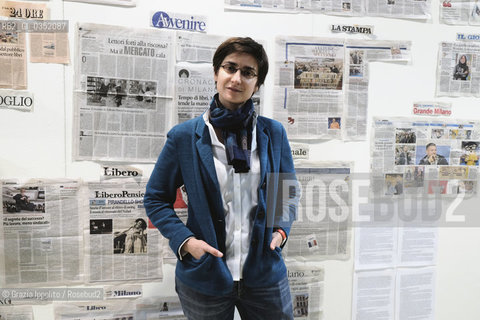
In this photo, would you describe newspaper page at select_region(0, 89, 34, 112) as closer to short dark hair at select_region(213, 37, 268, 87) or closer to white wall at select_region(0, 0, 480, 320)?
white wall at select_region(0, 0, 480, 320)

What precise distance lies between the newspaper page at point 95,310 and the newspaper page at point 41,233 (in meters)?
0.10

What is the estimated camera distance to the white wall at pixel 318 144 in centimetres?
111

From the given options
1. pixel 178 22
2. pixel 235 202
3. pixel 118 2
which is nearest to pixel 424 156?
pixel 235 202

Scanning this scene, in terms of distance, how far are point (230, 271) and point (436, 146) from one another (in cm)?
106

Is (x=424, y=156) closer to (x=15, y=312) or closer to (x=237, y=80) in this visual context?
(x=237, y=80)

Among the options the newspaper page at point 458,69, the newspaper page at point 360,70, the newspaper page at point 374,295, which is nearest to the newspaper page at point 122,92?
the newspaper page at point 360,70

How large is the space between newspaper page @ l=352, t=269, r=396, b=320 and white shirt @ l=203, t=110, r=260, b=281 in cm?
71

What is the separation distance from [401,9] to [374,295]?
1205 millimetres

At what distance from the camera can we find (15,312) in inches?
45.6

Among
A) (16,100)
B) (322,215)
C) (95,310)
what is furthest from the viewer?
(322,215)

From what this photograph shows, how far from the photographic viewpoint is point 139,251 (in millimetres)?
1202

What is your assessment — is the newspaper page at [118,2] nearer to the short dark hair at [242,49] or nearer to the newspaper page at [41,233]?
the short dark hair at [242,49]

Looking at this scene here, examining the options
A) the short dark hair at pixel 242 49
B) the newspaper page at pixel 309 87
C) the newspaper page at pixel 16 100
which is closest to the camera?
the short dark hair at pixel 242 49

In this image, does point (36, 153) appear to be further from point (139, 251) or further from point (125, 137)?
point (139, 251)
